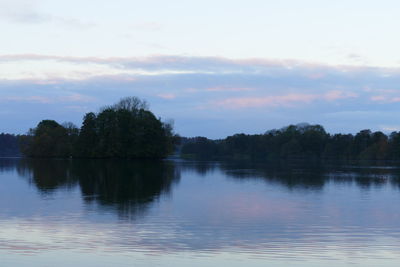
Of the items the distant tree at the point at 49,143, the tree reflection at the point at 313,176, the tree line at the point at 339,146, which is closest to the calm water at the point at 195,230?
the tree reflection at the point at 313,176

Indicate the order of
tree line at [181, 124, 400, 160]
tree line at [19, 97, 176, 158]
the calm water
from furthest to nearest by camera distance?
1. tree line at [181, 124, 400, 160]
2. tree line at [19, 97, 176, 158]
3. the calm water

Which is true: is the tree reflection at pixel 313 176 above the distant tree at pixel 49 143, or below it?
below

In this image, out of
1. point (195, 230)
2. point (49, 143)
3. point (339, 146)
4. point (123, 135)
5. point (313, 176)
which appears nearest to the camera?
point (195, 230)

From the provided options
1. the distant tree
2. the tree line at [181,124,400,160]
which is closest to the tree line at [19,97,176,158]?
the distant tree

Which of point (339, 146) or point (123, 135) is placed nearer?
point (123, 135)

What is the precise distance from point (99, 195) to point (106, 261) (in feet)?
59.0

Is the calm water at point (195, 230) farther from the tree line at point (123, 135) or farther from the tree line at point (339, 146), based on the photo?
the tree line at point (339, 146)

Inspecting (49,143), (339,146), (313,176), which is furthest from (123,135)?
(339,146)

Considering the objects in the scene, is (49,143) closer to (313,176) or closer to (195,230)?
(313,176)

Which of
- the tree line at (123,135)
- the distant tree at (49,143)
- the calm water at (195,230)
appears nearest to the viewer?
the calm water at (195,230)

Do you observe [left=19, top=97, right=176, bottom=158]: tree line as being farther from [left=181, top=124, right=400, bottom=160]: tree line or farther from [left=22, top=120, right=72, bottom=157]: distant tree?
[left=181, top=124, right=400, bottom=160]: tree line

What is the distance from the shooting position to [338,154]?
18150 centimetres

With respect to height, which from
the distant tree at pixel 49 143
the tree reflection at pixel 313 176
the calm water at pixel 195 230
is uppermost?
the distant tree at pixel 49 143

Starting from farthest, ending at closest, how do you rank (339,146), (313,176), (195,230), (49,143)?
(339,146)
(49,143)
(313,176)
(195,230)
